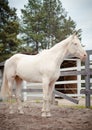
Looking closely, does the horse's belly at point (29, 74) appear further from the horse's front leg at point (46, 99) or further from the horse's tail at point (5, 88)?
the horse's tail at point (5, 88)

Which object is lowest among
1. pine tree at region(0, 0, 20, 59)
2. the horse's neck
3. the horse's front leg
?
the horse's front leg

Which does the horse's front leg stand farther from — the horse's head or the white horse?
the horse's head

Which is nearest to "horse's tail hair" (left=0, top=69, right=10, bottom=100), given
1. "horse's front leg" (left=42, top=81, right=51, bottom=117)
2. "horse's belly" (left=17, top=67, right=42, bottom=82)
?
"horse's belly" (left=17, top=67, right=42, bottom=82)

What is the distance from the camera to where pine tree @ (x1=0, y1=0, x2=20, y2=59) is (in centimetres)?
2034

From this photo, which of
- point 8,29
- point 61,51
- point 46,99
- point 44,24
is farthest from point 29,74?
point 44,24

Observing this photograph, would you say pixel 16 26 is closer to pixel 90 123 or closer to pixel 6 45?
pixel 6 45

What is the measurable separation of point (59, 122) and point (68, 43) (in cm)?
178

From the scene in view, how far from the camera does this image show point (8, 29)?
2098 centimetres

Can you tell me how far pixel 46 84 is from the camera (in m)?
5.93

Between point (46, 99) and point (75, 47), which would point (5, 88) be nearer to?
point (46, 99)

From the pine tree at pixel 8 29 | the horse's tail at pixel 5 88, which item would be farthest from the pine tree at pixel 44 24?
the horse's tail at pixel 5 88

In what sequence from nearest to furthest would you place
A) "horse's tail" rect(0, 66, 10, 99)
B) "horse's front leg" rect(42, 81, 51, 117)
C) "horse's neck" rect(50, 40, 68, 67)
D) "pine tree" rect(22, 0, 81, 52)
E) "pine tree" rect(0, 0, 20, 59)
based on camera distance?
1. "horse's front leg" rect(42, 81, 51, 117)
2. "horse's neck" rect(50, 40, 68, 67)
3. "horse's tail" rect(0, 66, 10, 99)
4. "pine tree" rect(0, 0, 20, 59)
5. "pine tree" rect(22, 0, 81, 52)

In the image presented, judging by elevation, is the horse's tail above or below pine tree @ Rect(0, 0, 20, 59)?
below

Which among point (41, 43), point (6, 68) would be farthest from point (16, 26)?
point (6, 68)
